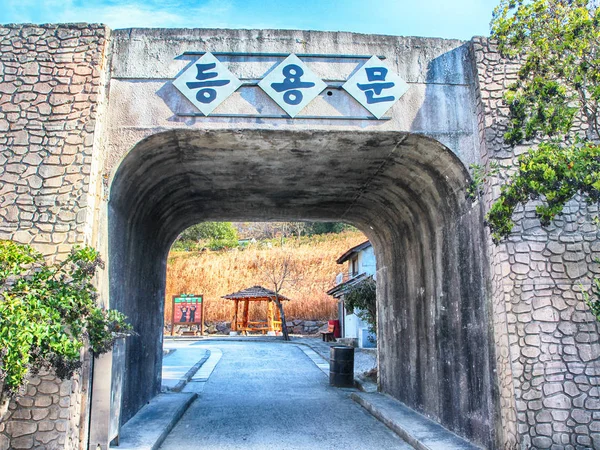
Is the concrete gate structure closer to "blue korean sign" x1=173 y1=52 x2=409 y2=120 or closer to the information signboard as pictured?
"blue korean sign" x1=173 y1=52 x2=409 y2=120

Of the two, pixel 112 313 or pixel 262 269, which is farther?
pixel 262 269

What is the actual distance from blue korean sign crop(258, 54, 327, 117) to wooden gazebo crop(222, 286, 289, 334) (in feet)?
83.1

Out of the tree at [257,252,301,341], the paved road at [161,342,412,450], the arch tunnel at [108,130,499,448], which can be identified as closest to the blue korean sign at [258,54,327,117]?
the arch tunnel at [108,130,499,448]

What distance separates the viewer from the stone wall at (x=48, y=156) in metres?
5.51

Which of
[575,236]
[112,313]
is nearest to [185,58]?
[112,313]

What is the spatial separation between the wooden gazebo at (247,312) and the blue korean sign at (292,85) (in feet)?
83.1

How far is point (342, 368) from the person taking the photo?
1241 cm

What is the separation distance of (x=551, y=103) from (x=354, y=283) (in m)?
16.7

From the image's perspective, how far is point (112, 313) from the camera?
5496 millimetres

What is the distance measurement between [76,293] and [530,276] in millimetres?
4749

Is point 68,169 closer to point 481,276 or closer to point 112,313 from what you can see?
point 112,313

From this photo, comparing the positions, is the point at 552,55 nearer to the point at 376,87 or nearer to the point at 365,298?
the point at 376,87

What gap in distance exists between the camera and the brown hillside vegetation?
118 ft

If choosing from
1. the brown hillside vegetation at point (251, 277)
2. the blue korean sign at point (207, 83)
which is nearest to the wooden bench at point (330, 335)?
the brown hillside vegetation at point (251, 277)
